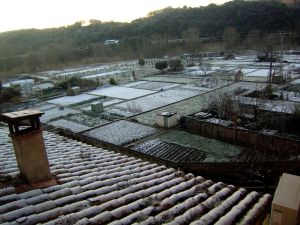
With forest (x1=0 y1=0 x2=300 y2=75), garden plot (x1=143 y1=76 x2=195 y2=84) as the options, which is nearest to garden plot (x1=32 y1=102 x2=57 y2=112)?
garden plot (x1=143 y1=76 x2=195 y2=84)

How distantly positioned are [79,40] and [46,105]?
151 feet

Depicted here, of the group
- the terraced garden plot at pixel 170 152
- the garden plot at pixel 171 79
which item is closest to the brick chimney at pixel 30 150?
the terraced garden plot at pixel 170 152

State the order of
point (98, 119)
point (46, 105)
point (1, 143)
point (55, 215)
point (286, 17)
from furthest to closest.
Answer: point (286, 17), point (46, 105), point (98, 119), point (1, 143), point (55, 215)

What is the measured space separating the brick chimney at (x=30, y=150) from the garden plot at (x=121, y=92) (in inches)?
700

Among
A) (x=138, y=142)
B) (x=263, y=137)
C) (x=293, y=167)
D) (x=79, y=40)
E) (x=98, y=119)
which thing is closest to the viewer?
(x=293, y=167)

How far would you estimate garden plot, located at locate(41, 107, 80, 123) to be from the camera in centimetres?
1843

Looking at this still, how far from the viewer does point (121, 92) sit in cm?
2419

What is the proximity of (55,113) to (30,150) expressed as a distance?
15.8m

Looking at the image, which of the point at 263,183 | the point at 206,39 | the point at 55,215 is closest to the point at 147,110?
the point at 263,183

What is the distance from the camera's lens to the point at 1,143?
6559 millimetres

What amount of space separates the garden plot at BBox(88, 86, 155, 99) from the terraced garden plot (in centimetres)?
958

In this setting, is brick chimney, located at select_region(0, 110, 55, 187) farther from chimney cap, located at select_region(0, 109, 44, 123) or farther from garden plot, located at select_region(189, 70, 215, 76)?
garden plot, located at select_region(189, 70, 215, 76)

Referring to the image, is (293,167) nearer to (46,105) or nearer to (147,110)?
(147,110)

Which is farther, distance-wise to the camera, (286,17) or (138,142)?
(286,17)
